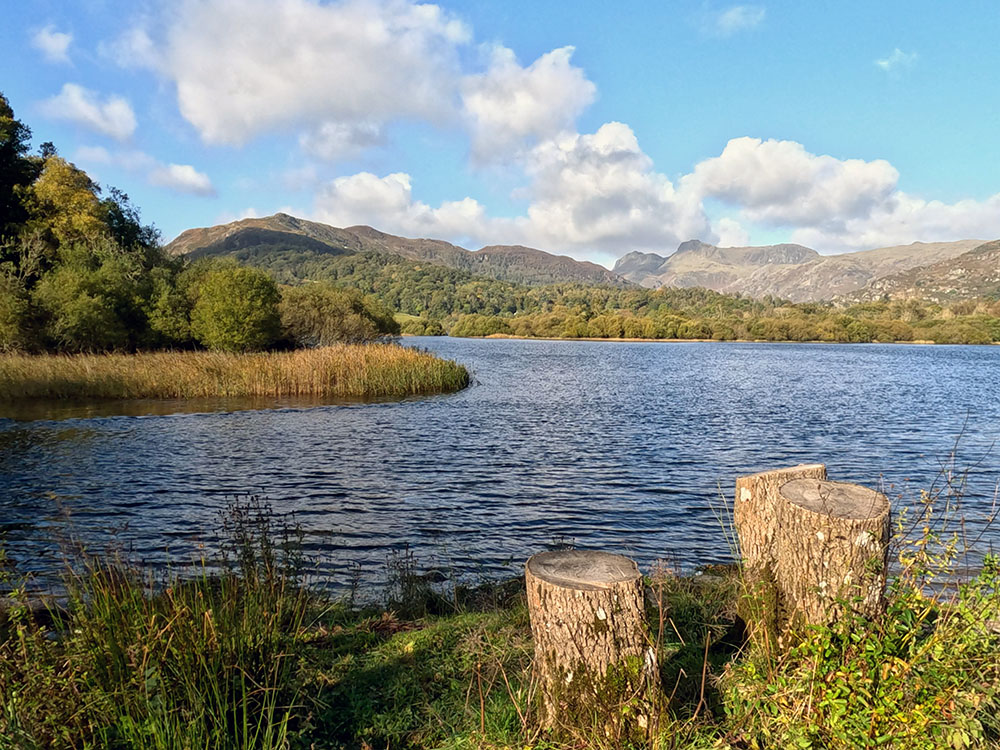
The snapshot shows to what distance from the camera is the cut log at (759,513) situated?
3980 mm

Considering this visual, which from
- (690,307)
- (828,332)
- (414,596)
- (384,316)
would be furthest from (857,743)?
(690,307)

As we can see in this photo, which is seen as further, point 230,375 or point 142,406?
point 230,375

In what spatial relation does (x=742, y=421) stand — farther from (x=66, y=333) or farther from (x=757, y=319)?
(x=757, y=319)

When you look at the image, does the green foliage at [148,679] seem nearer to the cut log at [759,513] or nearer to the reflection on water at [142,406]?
the cut log at [759,513]

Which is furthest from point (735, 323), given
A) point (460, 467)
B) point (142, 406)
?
point (460, 467)

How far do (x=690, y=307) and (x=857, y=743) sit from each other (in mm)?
183213

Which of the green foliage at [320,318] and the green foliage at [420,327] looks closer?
the green foliage at [320,318]

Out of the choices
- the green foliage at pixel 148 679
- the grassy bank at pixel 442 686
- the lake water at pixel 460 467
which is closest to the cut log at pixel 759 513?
the grassy bank at pixel 442 686

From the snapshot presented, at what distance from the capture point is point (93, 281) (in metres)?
32.3

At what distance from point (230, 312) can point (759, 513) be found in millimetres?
37866

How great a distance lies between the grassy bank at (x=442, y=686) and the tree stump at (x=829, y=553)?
14 centimetres

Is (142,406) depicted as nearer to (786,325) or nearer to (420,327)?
(420,327)

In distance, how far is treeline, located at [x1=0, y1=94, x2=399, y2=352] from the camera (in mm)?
30953

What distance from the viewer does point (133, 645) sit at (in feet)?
10.3
